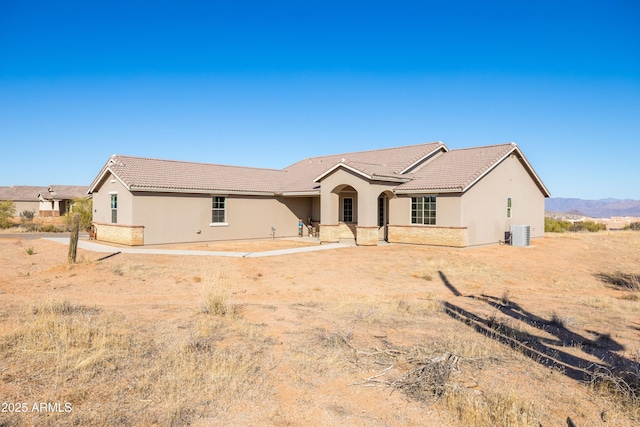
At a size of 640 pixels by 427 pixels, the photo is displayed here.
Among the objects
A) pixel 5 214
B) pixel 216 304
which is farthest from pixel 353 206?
pixel 5 214

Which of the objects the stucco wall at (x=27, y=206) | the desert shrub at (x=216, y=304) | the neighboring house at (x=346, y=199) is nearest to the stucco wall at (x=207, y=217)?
the neighboring house at (x=346, y=199)

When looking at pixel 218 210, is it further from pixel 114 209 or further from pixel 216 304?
pixel 216 304

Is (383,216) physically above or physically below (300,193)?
below

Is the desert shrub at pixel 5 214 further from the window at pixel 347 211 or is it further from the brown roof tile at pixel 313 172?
the window at pixel 347 211

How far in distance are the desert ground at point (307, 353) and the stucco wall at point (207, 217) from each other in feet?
21.7

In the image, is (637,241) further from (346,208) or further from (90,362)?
(90,362)

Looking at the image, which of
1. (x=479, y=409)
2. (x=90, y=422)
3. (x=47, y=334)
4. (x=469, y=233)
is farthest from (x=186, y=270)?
(x=469, y=233)

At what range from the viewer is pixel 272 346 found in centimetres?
721

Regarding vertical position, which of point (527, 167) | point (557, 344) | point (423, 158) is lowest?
point (557, 344)

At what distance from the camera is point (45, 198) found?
173 feet

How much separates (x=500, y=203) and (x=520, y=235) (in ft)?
6.77

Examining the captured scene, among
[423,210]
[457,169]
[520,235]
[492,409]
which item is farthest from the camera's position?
[457,169]

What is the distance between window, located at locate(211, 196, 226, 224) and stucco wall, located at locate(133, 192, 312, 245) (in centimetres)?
22

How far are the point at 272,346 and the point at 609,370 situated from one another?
5366 millimetres
